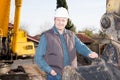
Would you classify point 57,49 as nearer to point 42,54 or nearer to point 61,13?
point 42,54

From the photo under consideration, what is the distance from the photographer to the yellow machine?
1063 cm

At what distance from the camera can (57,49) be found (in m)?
4.14

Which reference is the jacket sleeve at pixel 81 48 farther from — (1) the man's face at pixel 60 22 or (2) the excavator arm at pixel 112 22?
(2) the excavator arm at pixel 112 22

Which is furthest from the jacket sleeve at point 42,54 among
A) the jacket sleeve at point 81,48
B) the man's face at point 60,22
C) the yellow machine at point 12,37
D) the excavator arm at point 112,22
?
the yellow machine at point 12,37

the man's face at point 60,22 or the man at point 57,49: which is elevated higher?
the man's face at point 60,22

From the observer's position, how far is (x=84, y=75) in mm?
2820

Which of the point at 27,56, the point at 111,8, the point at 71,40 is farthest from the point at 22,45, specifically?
the point at 111,8

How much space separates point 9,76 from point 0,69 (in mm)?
539

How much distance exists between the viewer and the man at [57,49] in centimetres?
405

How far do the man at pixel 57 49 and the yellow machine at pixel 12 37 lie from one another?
635 cm

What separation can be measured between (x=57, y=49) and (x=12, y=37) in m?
8.02

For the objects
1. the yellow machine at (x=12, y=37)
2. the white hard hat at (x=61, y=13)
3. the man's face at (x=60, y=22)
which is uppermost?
the white hard hat at (x=61, y=13)

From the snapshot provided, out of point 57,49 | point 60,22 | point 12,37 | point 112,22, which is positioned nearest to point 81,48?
point 57,49

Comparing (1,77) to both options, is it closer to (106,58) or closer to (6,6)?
(6,6)
